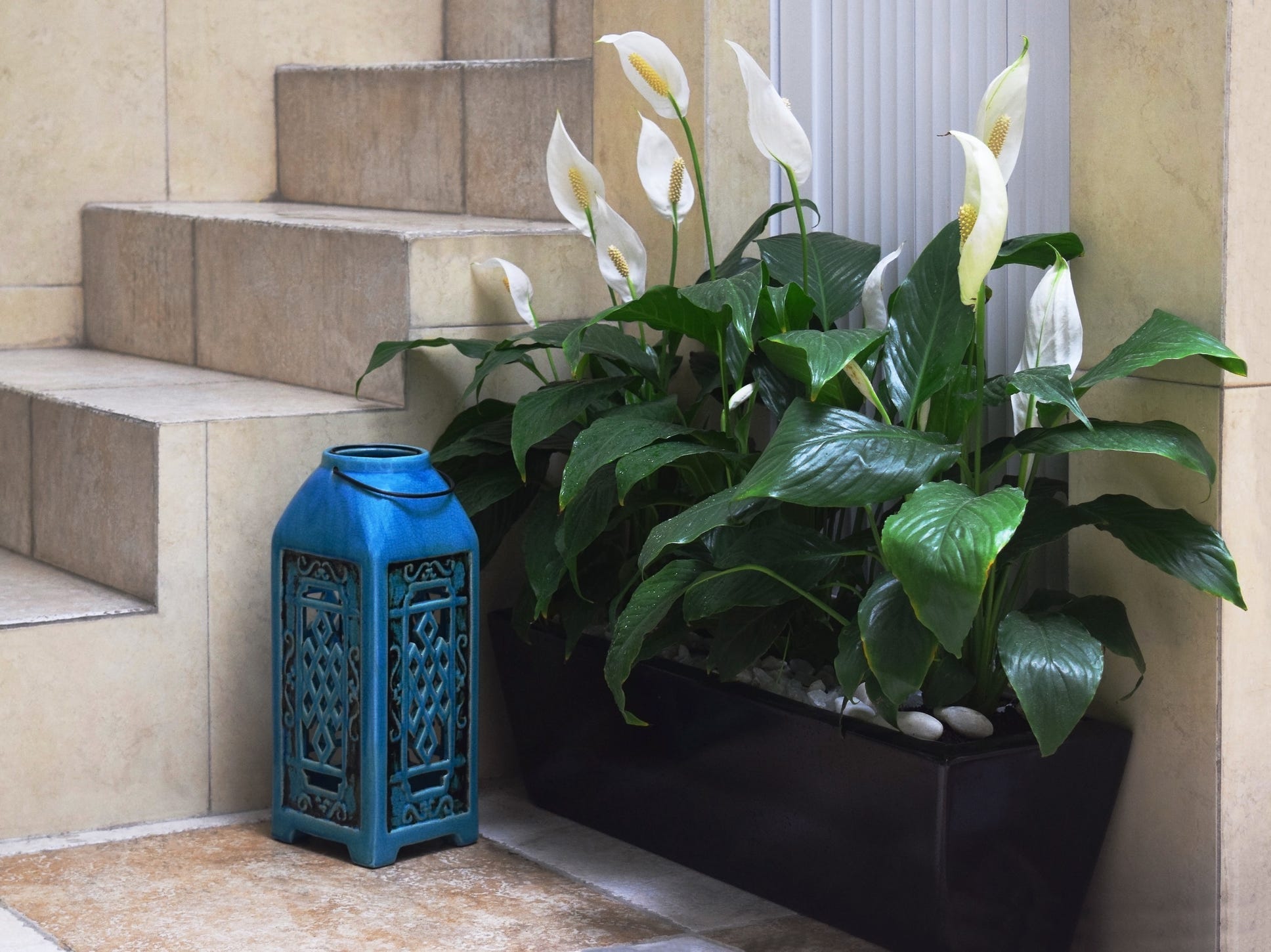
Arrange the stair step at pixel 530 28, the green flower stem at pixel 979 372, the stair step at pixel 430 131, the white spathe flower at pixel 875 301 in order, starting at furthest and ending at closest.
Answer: the stair step at pixel 530 28
the stair step at pixel 430 131
the white spathe flower at pixel 875 301
the green flower stem at pixel 979 372

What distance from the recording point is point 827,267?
86.4 inches

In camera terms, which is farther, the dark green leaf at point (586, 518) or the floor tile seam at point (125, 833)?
the floor tile seam at point (125, 833)

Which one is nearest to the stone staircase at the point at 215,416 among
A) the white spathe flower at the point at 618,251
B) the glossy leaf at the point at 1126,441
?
the white spathe flower at the point at 618,251

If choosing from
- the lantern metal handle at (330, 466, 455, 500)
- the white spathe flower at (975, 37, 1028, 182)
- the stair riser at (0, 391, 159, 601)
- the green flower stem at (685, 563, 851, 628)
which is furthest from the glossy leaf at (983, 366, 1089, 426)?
the stair riser at (0, 391, 159, 601)

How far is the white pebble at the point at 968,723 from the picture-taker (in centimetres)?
192

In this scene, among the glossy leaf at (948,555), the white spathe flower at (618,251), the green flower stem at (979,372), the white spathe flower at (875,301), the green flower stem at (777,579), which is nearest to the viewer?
the glossy leaf at (948,555)

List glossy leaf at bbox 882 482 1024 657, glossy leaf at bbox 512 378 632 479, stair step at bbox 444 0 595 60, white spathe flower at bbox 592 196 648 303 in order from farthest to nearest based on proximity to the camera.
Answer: stair step at bbox 444 0 595 60, white spathe flower at bbox 592 196 648 303, glossy leaf at bbox 512 378 632 479, glossy leaf at bbox 882 482 1024 657

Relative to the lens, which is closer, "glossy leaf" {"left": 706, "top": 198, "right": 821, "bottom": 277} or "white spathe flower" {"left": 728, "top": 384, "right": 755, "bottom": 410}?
"white spathe flower" {"left": 728, "top": 384, "right": 755, "bottom": 410}

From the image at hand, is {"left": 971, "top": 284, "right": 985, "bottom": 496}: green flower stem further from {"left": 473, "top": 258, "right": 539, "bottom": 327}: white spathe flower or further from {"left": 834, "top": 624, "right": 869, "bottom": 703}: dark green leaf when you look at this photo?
{"left": 473, "top": 258, "right": 539, "bottom": 327}: white spathe flower

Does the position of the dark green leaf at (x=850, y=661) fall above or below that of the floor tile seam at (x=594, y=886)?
above

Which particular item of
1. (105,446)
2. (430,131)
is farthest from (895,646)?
(430,131)

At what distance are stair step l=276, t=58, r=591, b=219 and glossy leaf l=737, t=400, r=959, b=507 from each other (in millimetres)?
1238

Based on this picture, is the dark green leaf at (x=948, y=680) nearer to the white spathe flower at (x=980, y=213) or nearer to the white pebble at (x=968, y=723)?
the white pebble at (x=968, y=723)

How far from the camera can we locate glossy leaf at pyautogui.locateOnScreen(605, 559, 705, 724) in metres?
2.01
